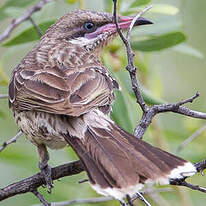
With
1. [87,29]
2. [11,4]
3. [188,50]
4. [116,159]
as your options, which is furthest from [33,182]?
[188,50]

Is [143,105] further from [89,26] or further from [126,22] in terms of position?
[89,26]

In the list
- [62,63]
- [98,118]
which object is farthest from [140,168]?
[62,63]

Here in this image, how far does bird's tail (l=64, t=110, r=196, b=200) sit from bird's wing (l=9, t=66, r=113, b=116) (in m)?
0.16

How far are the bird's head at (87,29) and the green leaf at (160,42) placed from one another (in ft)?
0.76

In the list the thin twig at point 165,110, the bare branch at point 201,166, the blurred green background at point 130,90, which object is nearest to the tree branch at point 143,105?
the thin twig at point 165,110

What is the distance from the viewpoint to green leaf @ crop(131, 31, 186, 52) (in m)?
5.92

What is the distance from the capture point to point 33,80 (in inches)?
205

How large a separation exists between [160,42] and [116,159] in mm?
1838

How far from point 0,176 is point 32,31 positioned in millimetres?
2276

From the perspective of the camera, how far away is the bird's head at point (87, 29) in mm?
6062

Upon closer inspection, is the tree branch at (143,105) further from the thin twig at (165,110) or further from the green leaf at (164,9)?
the green leaf at (164,9)

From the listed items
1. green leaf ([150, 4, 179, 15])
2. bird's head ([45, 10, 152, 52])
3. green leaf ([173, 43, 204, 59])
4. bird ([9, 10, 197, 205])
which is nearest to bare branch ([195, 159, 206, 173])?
bird ([9, 10, 197, 205])

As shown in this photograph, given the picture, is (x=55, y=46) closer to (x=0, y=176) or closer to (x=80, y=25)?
(x=80, y=25)

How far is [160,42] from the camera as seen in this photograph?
601cm
